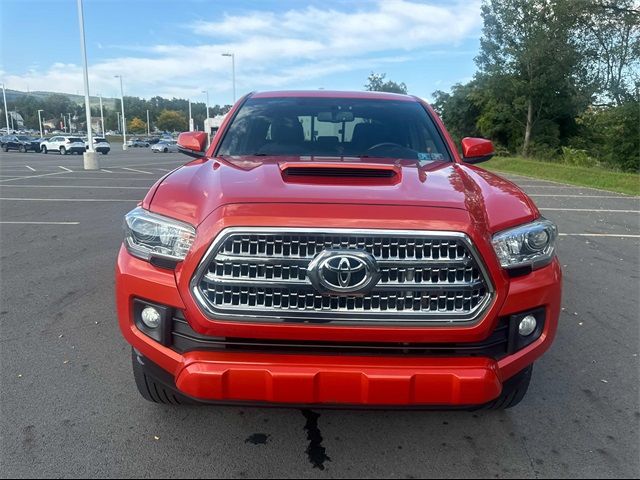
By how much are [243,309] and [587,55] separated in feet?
119

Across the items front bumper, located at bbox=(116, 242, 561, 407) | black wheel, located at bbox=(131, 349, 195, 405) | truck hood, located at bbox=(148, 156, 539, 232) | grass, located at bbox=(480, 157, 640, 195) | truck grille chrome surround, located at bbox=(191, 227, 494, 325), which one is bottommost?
grass, located at bbox=(480, 157, 640, 195)

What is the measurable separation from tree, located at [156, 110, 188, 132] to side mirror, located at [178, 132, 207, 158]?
13158 cm

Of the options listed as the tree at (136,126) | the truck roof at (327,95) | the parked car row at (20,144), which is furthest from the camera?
the tree at (136,126)

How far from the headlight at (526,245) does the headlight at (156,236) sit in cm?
135

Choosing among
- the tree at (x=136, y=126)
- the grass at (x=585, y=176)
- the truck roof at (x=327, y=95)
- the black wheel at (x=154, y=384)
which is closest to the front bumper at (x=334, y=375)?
the black wheel at (x=154, y=384)

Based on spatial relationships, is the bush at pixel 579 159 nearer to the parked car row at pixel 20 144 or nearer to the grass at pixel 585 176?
the grass at pixel 585 176

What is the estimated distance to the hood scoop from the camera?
2.58 metres

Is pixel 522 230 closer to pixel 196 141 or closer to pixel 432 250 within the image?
pixel 432 250

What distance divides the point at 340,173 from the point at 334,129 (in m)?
1.34

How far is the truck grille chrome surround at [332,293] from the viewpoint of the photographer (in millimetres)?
2186

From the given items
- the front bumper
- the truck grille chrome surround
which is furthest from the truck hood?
the front bumper

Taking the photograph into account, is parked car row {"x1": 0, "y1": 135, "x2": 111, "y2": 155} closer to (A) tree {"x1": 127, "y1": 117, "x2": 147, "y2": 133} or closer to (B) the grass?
(B) the grass

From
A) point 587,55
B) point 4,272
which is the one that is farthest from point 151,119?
point 4,272

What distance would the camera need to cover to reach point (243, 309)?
2.21m
